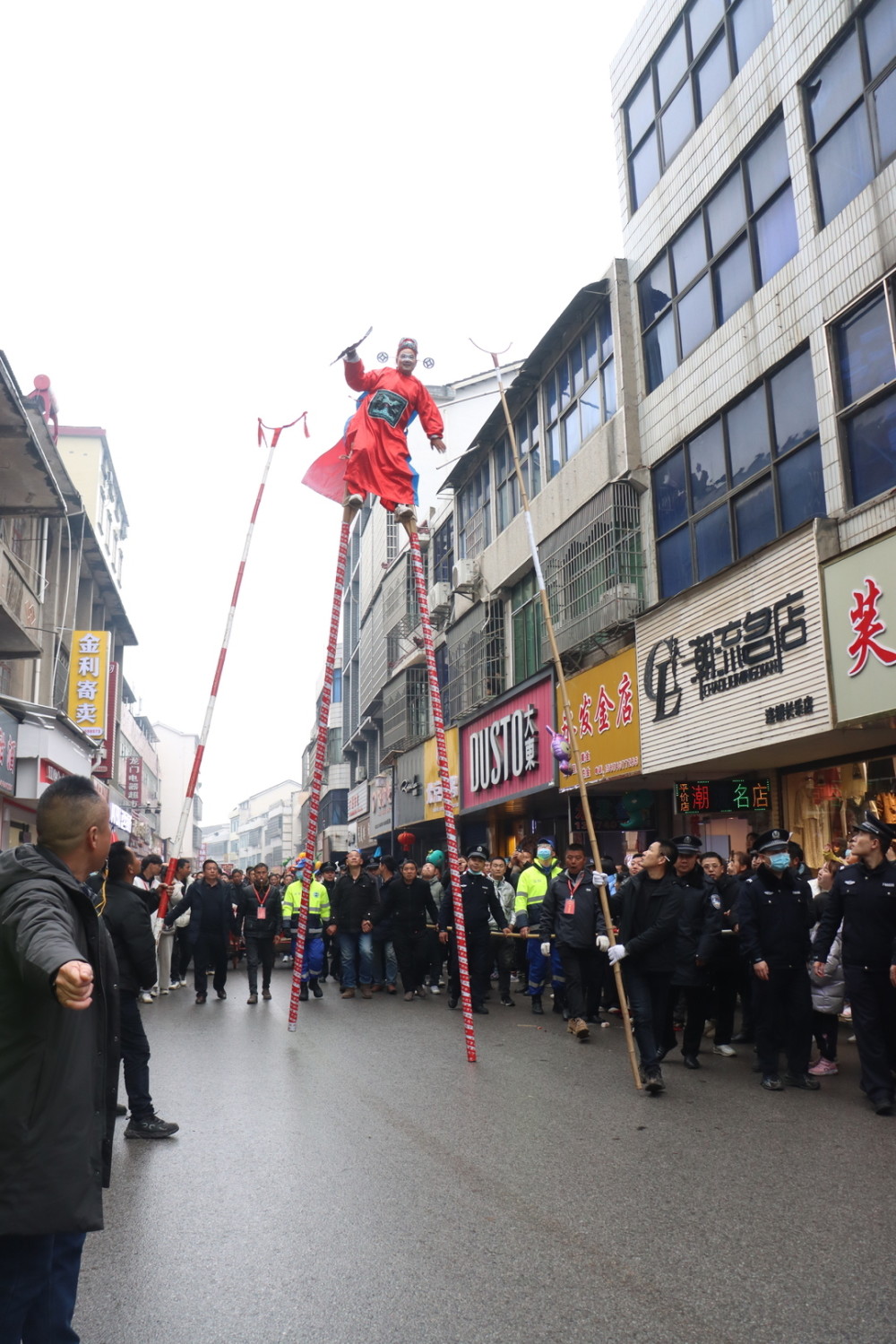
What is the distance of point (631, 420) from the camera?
58.9 ft

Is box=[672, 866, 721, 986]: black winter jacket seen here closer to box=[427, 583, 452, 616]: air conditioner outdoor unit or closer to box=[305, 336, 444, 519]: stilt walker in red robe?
box=[305, 336, 444, 519]: stilt walker in red robe

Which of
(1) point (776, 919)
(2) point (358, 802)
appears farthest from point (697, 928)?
(2) point (358, 802)

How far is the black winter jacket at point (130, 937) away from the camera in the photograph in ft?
23.6

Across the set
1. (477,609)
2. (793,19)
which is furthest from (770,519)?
(477,609)

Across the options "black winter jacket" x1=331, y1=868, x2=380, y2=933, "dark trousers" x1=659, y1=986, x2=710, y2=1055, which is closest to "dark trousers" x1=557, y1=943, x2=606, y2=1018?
"dark trousers" x1=659, y1=986, x2=710, y2=1055

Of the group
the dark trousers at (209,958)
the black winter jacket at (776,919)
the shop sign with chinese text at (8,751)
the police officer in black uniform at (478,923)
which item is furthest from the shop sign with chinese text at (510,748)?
the black winter jacket at (776,919)

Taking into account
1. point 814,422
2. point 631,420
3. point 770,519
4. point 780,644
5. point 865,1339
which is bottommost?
point 865,1339

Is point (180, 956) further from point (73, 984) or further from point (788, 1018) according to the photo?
point (73, 984)

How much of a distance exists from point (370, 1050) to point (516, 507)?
16.2 m

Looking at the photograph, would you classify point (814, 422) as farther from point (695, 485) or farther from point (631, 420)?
point (631, 420)

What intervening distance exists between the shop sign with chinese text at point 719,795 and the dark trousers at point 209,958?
7.10 meters

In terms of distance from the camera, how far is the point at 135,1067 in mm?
7031

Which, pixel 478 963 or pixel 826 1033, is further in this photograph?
pixel 478 963

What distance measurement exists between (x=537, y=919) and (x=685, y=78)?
1311cm
